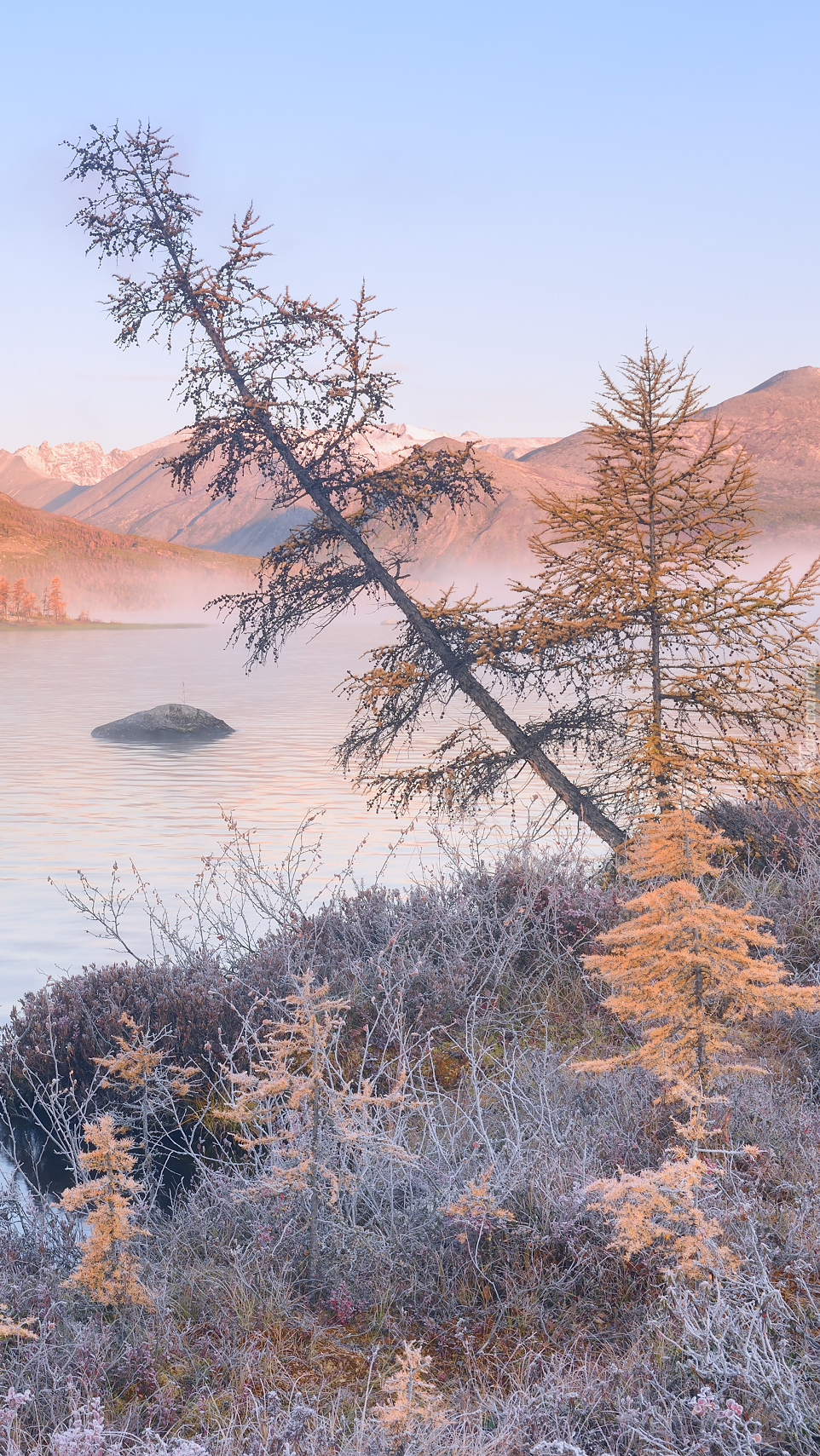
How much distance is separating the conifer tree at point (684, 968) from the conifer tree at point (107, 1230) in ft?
5.98

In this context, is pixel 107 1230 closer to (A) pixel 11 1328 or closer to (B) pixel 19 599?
(A) pixel 11 1328

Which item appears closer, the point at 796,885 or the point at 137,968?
the point at 137,968

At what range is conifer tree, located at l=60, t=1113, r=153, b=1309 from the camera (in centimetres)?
379

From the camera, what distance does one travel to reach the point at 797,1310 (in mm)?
3600

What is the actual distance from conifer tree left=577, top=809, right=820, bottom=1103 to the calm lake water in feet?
18.4

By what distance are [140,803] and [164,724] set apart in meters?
10.3

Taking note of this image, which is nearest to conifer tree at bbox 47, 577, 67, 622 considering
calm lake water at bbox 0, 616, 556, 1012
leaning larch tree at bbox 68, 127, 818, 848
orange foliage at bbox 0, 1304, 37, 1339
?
calm lake water at bbox 0, 616, 556, 1012

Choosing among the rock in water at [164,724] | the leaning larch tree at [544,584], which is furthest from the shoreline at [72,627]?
the leaning larch tree at [544,584]

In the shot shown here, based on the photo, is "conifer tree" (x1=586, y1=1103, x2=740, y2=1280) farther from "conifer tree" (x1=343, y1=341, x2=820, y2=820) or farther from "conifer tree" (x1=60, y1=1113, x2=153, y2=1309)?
"conifer tree" (x1=343, y1=341, x2=820, y2=820)

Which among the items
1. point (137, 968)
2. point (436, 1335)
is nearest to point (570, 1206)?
point (436, 1335)

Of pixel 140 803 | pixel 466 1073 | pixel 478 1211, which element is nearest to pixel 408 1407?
pixel 478 1211

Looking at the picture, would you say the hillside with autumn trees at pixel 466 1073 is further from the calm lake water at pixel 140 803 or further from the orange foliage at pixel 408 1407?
the calm lake water at pixel 140 803

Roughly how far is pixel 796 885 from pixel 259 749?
75.6ft

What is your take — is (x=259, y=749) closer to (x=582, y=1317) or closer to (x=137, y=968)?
(x=137, y=968)
